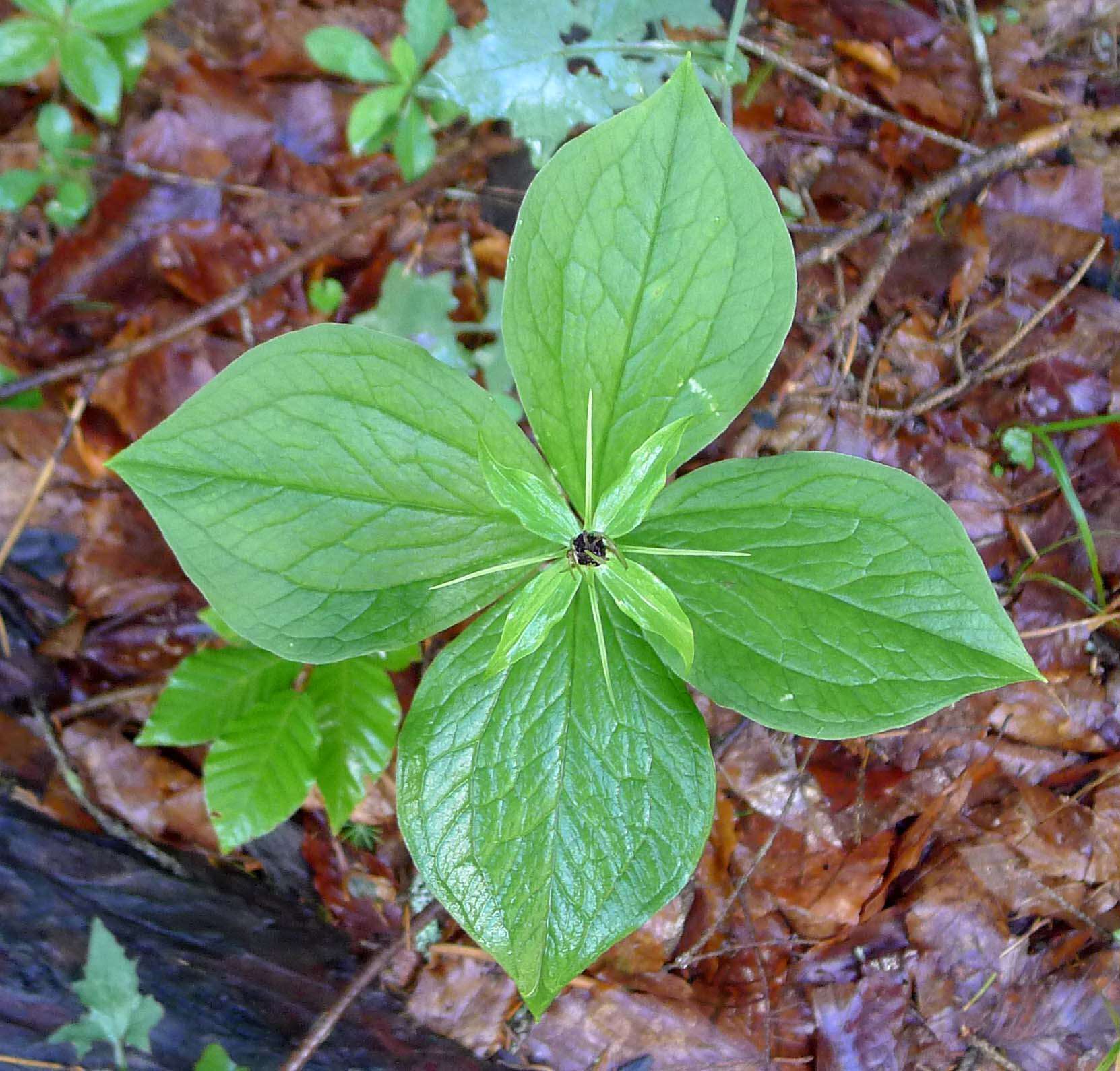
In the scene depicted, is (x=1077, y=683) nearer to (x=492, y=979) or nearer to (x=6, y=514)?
(x=492, y=979)

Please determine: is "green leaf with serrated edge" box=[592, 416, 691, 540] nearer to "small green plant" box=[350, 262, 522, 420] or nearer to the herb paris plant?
the herb paris plant

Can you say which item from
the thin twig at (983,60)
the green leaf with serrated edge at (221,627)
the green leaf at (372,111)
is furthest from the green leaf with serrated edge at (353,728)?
the thin twig at (983,60)

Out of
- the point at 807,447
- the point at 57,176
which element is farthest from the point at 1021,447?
the point at 57,176

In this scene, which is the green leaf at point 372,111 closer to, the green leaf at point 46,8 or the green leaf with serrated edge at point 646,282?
the green leaf at point 46,8

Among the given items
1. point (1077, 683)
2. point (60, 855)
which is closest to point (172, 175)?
point (60, 855)

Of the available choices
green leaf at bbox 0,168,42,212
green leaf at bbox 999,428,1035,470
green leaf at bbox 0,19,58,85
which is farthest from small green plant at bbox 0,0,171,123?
green leaf at bbox 999,428,1035,470

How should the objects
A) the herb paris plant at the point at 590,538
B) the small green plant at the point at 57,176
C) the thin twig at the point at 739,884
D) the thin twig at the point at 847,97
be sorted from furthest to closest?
the small green plant at the point at 57,176
the thin twig at the point at 847,97
the thin twig at the point at 739,884
the herb paris plant at the point at 590,538
